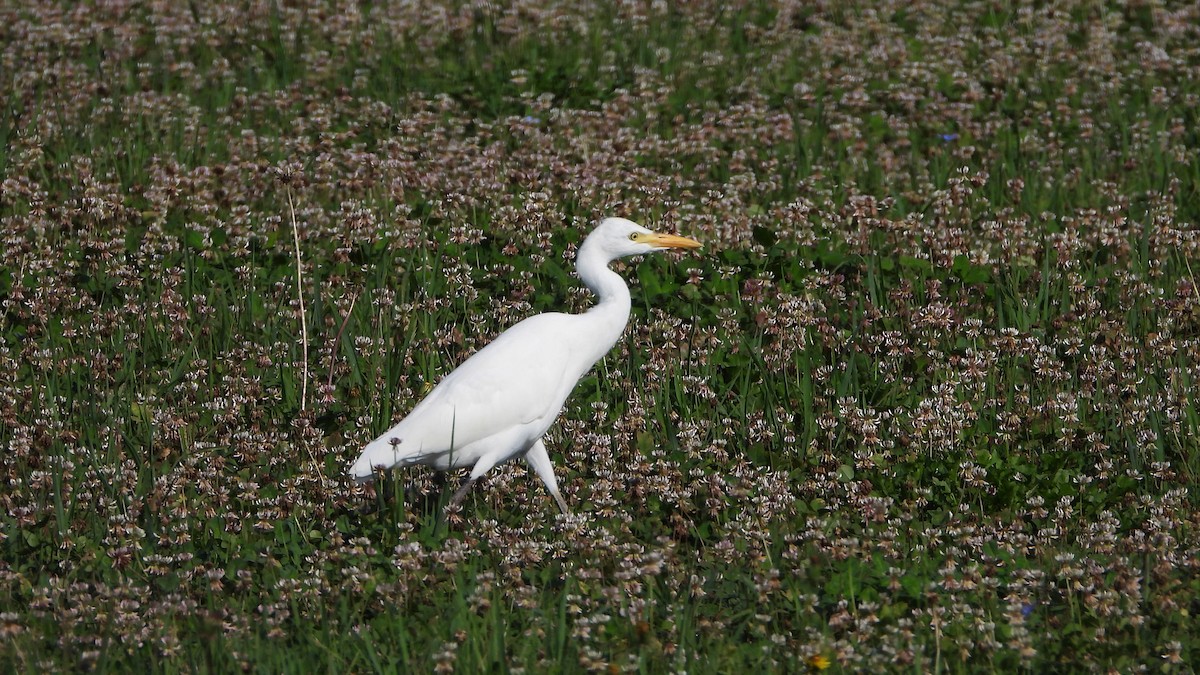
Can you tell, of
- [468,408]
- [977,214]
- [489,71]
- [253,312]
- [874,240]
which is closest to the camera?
[468,408]

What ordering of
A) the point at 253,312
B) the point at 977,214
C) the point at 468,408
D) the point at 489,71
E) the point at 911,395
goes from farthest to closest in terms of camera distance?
the point at 489,71
the point at 977,214
the point at 253,312
the point at 911,395
the point at 468,408

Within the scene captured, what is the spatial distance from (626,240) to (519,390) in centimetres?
86

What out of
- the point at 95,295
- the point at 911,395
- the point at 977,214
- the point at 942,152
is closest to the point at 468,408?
the point at 911,395

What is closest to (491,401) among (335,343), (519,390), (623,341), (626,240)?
(519,390)

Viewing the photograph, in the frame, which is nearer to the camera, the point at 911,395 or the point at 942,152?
the point at 911,395

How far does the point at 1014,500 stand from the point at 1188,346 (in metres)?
1.72

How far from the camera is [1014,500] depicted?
6.81 meters

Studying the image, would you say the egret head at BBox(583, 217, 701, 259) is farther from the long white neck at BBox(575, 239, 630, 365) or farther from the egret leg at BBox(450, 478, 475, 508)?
the egret leg at BBox(450, 478, 475, 508)

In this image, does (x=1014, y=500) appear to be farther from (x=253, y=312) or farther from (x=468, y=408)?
(x=253, y=312)

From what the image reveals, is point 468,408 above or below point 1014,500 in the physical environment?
above

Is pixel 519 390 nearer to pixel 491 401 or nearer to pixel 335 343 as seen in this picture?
pixel 491 401

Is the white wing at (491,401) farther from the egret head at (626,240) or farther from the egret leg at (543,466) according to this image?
the egret head at (626,240)

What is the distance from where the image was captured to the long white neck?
7.09 m

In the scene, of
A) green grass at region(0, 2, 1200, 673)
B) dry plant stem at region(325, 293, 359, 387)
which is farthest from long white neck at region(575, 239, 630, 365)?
dry plant stem at region(325, 293, 359, 387)
